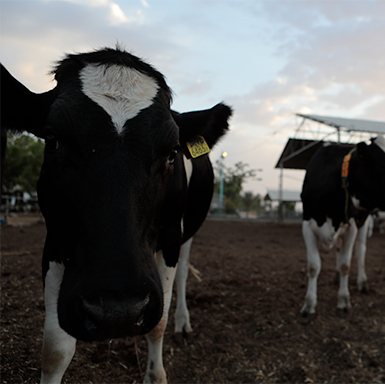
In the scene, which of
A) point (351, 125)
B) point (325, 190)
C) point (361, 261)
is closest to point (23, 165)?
point (351, 125)

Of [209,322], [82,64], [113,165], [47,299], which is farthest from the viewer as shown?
[209,322]

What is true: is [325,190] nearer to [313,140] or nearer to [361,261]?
[361,261]

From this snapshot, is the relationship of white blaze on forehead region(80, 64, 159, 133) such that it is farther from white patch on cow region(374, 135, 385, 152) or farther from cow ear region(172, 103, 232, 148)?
white patch on cow region(374, 135, 385, 152)

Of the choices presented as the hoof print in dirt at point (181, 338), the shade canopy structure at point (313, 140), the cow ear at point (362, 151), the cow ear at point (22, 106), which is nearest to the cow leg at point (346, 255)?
the cow ear at point (362, 151)

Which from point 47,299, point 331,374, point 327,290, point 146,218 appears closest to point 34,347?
point 47,299

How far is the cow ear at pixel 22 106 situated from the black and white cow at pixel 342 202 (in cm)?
372

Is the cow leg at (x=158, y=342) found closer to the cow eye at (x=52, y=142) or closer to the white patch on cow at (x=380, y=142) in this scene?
the cow eye at (x=52, y=142)

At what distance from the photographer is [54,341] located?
2057 millimetres

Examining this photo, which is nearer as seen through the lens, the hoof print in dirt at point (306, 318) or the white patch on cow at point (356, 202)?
the hoof print in dirt at point (306, 318)

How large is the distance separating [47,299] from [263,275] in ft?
15.9

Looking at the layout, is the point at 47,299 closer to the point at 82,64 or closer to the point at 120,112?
the point at 120,112

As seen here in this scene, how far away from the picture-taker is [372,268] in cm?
770

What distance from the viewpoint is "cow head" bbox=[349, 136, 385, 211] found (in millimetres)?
4551

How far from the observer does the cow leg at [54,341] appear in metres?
2.04
